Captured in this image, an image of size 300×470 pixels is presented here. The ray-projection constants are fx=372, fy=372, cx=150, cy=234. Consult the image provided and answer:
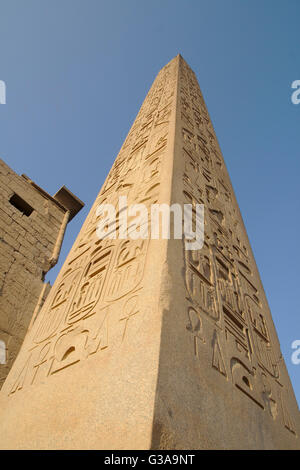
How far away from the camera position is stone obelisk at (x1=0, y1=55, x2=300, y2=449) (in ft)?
4.00

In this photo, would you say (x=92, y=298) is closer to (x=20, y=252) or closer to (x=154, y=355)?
(x=154, y=355)

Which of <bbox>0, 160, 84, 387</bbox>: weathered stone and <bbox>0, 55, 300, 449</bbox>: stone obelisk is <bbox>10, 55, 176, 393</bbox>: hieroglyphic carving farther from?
<bbox>0, 160, 84, 387</bbox>: weathered stone

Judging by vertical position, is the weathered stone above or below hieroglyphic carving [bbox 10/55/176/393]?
above

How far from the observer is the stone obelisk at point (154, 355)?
47.9 inches

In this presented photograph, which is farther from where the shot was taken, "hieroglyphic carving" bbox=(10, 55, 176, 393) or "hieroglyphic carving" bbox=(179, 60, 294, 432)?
"hieroglyphic carving" bbox=(179, 60, 294, 432)

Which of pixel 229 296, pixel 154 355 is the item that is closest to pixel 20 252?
pixel 229 296

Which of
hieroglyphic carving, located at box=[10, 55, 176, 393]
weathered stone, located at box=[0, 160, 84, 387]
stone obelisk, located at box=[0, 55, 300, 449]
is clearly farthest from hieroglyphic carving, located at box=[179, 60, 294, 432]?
weathered stone, located at box=[0, 160, 84, 387]

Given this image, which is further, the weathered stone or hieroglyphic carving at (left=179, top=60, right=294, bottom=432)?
the weathered stone

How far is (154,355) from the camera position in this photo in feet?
4.28

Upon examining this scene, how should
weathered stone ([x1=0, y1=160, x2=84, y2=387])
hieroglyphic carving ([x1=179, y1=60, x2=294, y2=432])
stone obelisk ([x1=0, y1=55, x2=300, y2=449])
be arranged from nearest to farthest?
stone obelisk ([x1=0, y1=55, x2=300, y2=449]) < hieroglyphic carving ([x1=179, y1=60, x2=294, y2=432]) < weathered stone ([x1=0, y1=160, x2=84, y2=387])

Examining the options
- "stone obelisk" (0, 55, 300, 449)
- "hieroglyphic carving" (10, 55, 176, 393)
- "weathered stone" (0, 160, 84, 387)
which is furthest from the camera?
"weathered stone" (0, 160, 84, 387)

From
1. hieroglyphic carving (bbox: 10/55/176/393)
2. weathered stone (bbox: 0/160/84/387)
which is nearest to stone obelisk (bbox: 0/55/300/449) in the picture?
hieroglyphic carving (bbox: 10/55/176/393)

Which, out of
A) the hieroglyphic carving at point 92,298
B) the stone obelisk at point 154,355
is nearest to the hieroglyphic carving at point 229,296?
the stone obelisk at point 154,355
